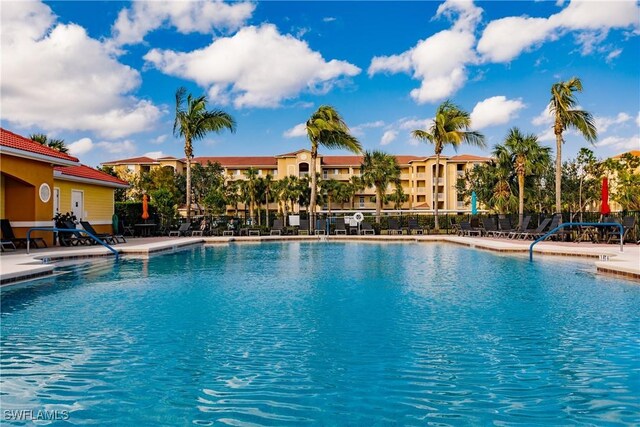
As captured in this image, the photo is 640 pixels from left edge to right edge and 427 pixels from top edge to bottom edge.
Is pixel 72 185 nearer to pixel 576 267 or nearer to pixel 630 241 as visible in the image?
pixel 576 267

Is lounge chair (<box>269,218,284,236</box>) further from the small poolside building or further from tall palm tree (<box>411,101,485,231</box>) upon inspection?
the small poolside building

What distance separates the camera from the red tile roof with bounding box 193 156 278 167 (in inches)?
2538

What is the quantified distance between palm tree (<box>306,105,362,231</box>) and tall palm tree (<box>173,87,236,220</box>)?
463 centimetres

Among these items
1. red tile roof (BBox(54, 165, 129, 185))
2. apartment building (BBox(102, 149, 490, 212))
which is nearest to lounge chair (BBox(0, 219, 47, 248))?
red tile roof (BBox(54, 165, 129, 185))

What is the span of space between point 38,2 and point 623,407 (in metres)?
19.6

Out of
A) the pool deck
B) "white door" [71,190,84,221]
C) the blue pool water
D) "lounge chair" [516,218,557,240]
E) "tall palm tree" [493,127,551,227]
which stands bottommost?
the blue pool water

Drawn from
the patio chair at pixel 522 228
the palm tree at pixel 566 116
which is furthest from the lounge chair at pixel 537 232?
the palm tree at pixel 566 116

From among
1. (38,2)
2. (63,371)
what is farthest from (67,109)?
(63,371)

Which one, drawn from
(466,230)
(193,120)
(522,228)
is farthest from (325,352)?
(193,120)

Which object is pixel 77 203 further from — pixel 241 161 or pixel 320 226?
pixel 241 161

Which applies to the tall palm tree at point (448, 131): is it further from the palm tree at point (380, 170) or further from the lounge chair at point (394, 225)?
the palm tree at point (380, 170)

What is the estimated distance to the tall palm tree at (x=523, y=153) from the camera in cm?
3011

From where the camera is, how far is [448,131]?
1078 inches

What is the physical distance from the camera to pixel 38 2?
16.0 m
